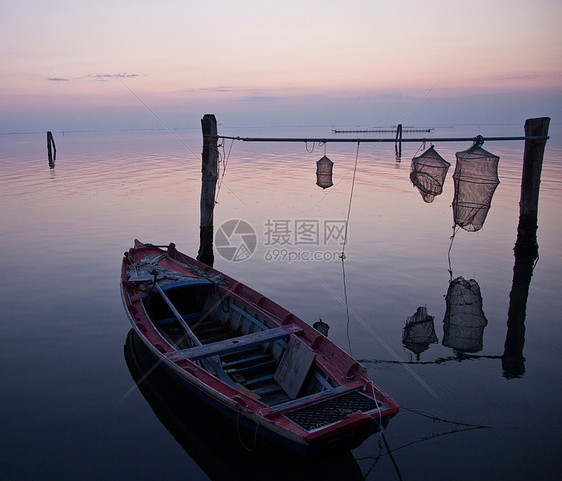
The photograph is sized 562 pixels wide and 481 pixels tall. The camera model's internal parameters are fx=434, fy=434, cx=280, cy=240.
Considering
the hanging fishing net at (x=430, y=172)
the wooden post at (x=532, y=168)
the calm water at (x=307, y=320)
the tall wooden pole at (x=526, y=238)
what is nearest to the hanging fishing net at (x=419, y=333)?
the calm water at (x=307, y=320)

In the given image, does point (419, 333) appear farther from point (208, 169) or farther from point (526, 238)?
point (208, 169)

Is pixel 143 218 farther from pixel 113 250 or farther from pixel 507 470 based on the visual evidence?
pixel 507 470

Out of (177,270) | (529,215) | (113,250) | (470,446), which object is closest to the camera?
(470,446)

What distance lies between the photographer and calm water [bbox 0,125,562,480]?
19.3 feet

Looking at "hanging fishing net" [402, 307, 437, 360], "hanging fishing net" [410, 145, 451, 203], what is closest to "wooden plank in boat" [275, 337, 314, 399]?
"hanging fishing net" [402, 307, 437, 360]

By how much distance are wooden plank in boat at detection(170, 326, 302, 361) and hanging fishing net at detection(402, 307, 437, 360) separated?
297 centimetres

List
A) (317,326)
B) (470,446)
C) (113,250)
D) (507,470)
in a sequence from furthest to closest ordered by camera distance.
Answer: (113,250) < (317,326) < (470,446) < (507,470)

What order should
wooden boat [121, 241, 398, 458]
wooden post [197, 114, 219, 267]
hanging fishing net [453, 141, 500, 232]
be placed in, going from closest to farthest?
wooden boat [121, 241, 398, 458] < hanging fishing net [453, 141, 500, 232] < wooden post [197, 114, 219, 267]

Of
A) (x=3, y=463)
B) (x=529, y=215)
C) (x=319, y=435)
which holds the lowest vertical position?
(x=3, y=463)

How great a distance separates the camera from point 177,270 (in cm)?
1095

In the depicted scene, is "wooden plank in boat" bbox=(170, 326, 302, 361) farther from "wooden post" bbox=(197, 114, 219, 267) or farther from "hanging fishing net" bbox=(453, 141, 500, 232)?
"wooden post" bbox=(197, 114, 219, 267)

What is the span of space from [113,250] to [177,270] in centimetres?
509

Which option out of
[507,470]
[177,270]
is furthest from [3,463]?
[507,470]

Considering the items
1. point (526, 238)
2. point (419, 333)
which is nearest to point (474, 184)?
point (526, 238)
